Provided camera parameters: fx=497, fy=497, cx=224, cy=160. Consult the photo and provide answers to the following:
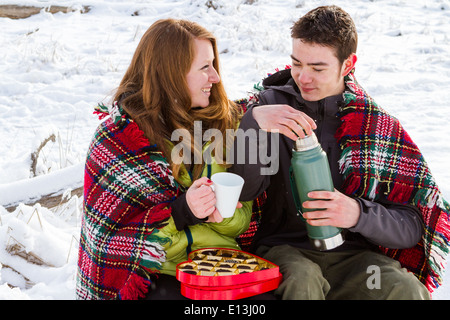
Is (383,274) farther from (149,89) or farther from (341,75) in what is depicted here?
(149,89)

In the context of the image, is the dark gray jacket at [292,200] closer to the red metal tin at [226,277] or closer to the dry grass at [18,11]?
the red metal tin at [226,277]

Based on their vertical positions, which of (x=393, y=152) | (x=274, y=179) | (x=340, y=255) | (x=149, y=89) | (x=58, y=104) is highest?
(x=149, y=89)

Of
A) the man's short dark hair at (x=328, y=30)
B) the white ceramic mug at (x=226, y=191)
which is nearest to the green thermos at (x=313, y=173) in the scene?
the white ceramic mug at (x=226, y=191)

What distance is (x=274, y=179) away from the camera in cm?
287

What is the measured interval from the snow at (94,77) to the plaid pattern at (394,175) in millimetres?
493

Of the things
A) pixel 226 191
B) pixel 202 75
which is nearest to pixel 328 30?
pixel 202 75

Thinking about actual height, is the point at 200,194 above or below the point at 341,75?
below

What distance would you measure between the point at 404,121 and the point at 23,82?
15.7ft

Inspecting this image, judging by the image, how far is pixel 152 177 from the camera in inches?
104

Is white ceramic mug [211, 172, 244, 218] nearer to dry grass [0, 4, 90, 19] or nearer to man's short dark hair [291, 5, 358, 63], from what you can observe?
man's short dark hair [291, 5, 358, 63]

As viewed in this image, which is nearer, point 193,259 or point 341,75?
point 193,259

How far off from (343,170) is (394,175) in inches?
10.9

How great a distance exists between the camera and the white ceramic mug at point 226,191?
87.6 inches
